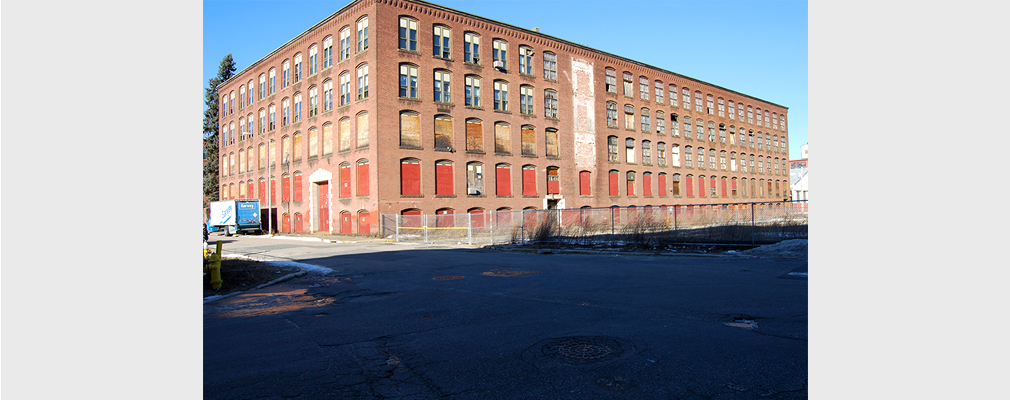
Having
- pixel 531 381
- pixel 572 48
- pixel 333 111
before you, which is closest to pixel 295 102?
pixel 333 111

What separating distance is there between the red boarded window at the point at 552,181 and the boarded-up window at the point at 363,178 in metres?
14.6

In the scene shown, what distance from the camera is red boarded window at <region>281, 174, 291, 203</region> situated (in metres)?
44.2

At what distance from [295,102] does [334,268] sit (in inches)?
1289

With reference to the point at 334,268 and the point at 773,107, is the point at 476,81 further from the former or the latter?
the point at 773,107

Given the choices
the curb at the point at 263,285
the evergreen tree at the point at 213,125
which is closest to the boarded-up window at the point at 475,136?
the curb at the point at 263,285

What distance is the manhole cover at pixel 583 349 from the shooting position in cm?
497

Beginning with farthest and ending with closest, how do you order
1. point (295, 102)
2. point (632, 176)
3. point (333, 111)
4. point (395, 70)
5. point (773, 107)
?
point (773, 107) → point (632, 176) → point (295, 102) → point (333, 111) → point (395, 70)

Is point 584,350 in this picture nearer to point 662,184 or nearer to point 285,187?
point 285,187

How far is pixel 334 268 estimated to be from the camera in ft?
48.0

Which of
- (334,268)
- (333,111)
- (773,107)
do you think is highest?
(773,107)

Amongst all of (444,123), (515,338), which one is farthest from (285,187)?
(515,338)

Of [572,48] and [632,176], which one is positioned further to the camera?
[632,176]

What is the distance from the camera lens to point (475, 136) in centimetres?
3825

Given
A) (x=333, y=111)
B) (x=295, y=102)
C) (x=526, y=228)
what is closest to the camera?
(x=526, y=228)
